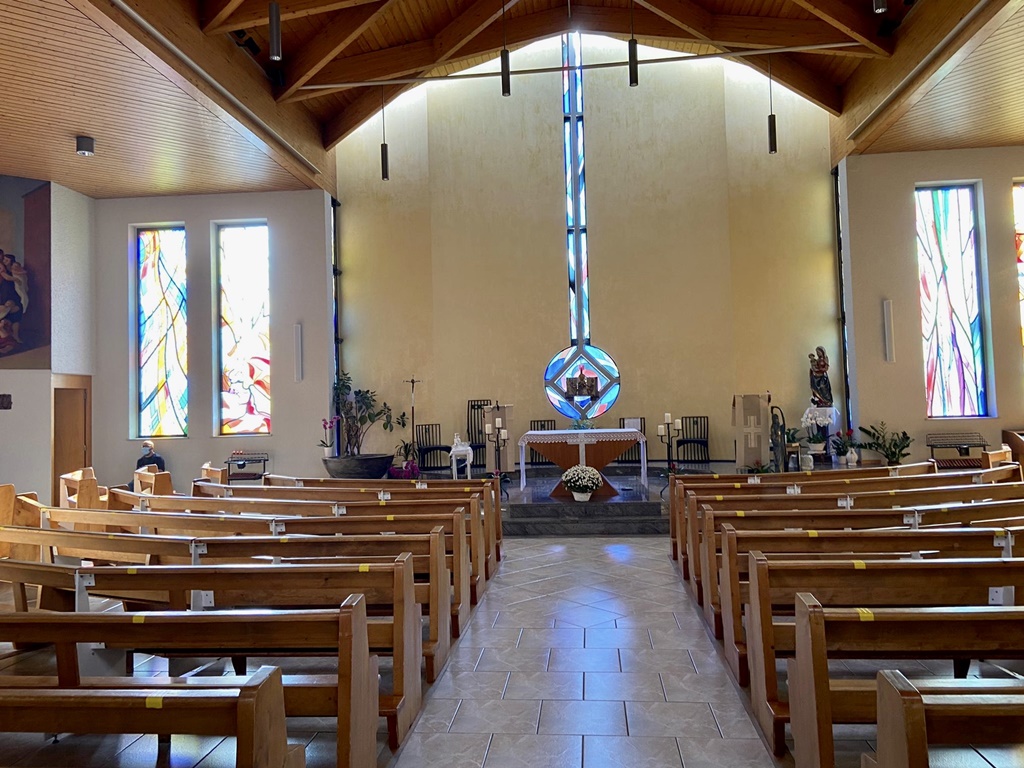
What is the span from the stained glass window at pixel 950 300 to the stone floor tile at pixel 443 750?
9.28m

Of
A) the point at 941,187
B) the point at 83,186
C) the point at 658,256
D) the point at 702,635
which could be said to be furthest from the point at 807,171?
the point at 83,186

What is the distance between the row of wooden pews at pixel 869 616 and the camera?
Answer: 1353 millimetres

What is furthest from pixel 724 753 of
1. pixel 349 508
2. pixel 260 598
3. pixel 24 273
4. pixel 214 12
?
pixel 24 273

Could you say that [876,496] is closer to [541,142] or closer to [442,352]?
[442,352]

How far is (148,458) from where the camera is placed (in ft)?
31.6

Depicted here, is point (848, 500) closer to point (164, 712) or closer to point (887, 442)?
point (164, 712)

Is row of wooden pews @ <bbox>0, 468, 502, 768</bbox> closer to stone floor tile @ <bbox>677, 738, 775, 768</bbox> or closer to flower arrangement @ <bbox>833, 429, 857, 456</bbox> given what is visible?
stone floor tile @ <bbox>677, 738, 775, 768</bbox>

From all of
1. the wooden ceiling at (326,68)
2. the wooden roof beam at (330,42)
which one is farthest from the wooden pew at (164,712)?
the wooden roof beam at (330,42)

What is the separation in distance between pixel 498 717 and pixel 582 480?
442cm

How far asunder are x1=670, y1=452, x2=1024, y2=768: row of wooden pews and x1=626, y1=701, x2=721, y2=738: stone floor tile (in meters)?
0.20

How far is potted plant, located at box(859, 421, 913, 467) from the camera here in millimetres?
9195

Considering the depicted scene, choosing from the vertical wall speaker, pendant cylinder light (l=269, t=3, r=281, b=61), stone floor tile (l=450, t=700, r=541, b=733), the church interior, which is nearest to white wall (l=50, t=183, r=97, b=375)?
the church interior

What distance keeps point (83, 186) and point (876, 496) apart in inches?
400

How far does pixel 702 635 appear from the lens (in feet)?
11.7
